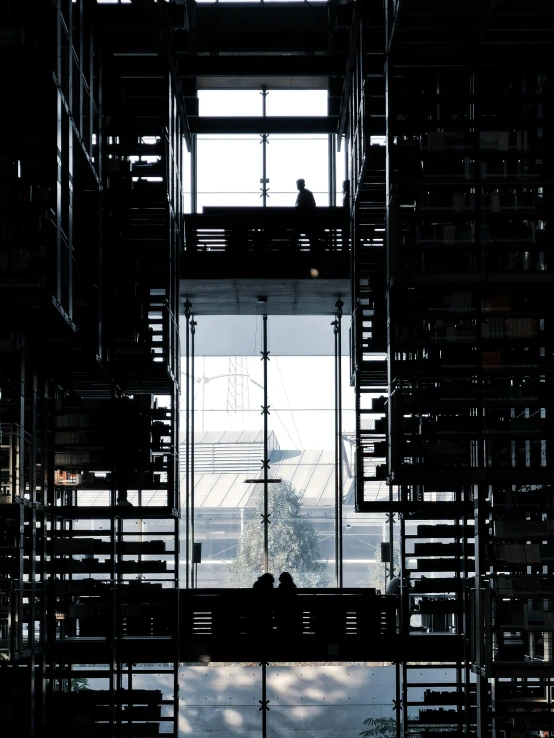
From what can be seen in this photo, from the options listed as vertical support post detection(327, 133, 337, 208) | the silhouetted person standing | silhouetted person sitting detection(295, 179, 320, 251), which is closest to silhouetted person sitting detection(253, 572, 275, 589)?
silhouetted person sitting detection(295, 179, 320, 251)

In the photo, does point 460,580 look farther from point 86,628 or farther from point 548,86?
point 548,86

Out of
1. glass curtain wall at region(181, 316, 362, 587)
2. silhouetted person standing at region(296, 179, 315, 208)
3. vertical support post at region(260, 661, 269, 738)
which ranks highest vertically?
silhouetted person standing at region(296, 179, 315, 208)

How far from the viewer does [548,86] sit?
8.35m

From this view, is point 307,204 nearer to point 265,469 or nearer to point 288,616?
point 265,469

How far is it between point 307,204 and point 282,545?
4299 millimetres

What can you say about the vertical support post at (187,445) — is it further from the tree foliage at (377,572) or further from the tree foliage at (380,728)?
the tree foliage at (380,728)

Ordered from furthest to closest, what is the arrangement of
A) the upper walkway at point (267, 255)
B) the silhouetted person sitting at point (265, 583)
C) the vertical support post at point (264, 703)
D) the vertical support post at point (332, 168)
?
the vertical support post at point (332, 168), the upper walkway at point (267, 255), the vertical support post at point (264, 703), the silhouetted person sitting at point (265, 583)

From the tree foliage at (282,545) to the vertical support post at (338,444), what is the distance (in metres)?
0.27

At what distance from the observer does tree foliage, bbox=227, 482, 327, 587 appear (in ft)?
47.3

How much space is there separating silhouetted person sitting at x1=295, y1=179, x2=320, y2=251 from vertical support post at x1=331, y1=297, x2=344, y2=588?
936 millimetres

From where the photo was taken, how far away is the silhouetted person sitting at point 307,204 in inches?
544

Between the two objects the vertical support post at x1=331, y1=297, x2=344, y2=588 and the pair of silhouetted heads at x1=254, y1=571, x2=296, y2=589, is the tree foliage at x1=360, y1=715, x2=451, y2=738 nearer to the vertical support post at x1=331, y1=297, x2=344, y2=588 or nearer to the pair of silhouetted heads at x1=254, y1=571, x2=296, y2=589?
the vertical support post at x1=331, y1=297, x2=344, y2=588

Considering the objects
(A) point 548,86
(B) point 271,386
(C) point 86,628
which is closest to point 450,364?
(A) point 548,86

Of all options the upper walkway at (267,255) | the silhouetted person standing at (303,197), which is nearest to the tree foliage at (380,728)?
the upper walkway at (267,255)
